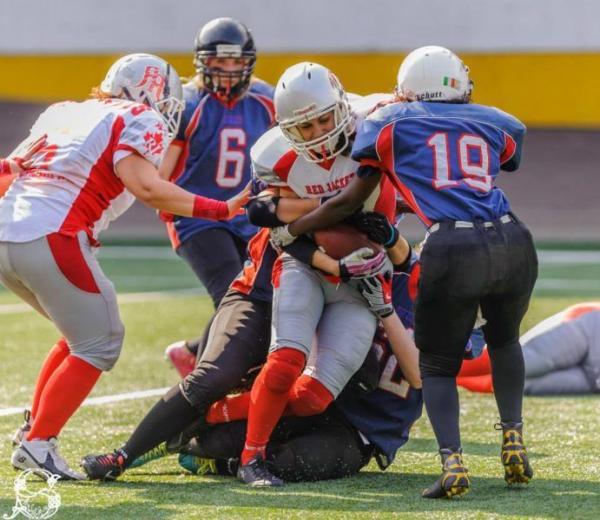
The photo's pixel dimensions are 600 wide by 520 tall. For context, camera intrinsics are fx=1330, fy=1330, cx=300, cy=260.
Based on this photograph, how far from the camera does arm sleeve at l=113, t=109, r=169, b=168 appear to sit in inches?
191

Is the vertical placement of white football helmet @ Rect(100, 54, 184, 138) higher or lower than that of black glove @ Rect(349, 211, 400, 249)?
higher

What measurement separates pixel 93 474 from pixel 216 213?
105 centimetres

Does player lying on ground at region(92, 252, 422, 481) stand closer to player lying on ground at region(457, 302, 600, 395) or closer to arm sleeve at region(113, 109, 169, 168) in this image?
arm sleeve at region(113, 109, 169, 168)

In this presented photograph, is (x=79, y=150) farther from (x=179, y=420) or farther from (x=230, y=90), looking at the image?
(x=230, y=90)

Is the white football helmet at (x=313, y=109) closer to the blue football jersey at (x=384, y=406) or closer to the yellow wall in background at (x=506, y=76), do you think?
the blue football jersey at (x=384, y=406)

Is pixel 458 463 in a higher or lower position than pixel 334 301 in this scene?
lower

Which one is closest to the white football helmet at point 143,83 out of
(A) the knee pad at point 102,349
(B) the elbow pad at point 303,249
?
Result: (B) the elbow pad at point 303,249

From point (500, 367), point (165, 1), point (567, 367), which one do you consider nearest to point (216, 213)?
point (500, 367)

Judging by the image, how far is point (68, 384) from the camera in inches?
194

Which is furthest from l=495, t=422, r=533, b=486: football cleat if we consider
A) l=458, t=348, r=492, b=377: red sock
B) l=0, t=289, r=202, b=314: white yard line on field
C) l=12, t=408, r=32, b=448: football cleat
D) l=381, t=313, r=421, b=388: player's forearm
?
l=0, t=289, r=202, b=314: white yard line on field

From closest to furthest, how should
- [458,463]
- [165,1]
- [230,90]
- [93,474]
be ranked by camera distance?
[458,463] → [93,474] → [230,90] → [165,1]

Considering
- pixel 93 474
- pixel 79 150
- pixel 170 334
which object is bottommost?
pixel 170 334

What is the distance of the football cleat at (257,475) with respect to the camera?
4711 millimetres

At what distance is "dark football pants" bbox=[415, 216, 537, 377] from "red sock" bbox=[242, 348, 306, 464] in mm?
457
